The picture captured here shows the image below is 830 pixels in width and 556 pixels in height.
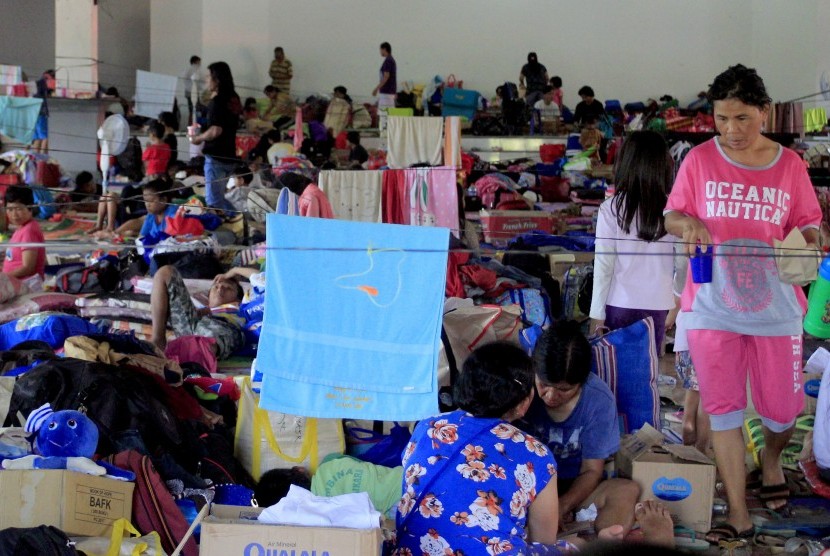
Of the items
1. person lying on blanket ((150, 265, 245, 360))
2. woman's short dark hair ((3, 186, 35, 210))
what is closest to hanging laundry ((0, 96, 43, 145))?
woman's short dark hair ((3, 186, 35, 210))

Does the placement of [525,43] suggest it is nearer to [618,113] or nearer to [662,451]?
[618,113]

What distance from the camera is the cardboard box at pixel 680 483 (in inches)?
148

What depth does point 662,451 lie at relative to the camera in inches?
153

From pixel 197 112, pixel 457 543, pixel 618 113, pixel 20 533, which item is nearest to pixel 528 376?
pixel 457 543

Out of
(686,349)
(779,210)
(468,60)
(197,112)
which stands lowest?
(686,349)

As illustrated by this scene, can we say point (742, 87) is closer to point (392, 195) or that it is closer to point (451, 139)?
point (392, 195)

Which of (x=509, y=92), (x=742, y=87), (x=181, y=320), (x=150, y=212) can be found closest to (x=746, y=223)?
(x=742, y=87)

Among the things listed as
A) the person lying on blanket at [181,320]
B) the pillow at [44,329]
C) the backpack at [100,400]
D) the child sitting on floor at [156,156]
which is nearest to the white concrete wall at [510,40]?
the child sitting on floor at [156,156]

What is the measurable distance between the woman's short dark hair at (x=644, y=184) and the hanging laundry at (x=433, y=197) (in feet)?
14.0

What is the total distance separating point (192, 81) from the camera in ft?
58.3

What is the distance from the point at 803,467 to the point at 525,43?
1559 centimetres

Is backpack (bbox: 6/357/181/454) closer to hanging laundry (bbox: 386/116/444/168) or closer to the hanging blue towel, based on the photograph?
the hanging blue towel

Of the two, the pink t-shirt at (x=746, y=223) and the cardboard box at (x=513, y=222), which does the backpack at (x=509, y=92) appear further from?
the pink t-shirt at (x=746, y=223)

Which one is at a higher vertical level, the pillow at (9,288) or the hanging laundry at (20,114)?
the hanging laundry at (20,114)
